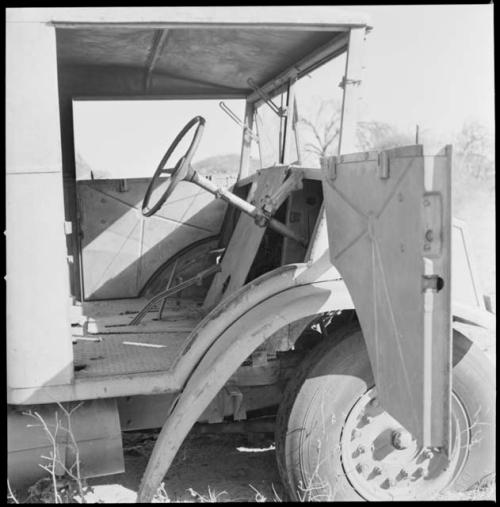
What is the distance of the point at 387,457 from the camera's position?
10.1ft

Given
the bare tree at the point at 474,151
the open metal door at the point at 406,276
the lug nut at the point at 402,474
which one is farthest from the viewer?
the bare tree at the point at 474,151

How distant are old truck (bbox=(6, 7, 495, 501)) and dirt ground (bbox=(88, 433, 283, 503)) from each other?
0.30 meters

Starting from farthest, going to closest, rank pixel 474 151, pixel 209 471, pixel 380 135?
pixel 380 135 → pixel 474 151 → pixel 209 471

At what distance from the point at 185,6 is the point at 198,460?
228 centimetres

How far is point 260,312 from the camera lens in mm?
3008

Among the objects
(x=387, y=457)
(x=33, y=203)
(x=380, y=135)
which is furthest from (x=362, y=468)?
(x=380, y=135)

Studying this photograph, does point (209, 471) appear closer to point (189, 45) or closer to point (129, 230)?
point (129, 230)

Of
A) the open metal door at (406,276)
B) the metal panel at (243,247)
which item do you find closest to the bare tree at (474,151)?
the metal panel at (243,247)

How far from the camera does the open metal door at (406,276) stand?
2266 millimetres

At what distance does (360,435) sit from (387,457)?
0.51ft

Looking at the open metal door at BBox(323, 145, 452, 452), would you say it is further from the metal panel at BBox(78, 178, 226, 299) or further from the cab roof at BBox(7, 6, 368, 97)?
the metal panel at BBox(78, 178, 226, 299)

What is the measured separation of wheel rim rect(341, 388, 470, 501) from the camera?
3049 mm

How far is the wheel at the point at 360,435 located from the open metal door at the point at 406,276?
15.7 inches

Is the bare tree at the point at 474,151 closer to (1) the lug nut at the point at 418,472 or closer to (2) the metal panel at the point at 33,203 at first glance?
(1) the lug nut at the point at 418,472
